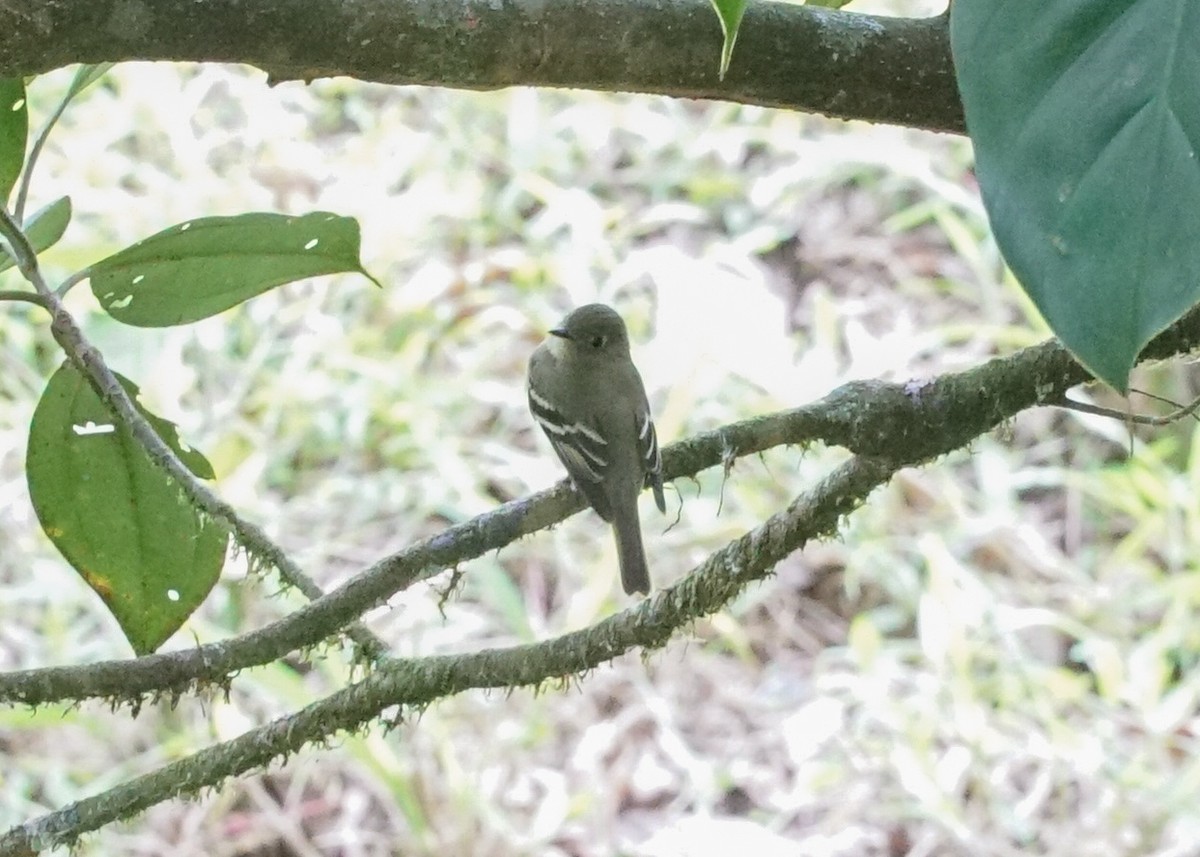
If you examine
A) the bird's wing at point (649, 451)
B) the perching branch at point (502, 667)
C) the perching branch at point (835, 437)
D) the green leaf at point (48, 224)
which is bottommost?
the bird's wing at point (649, 451)

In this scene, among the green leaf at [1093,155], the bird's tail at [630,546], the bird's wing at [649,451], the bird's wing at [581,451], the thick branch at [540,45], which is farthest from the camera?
the bird's tail at [630,546]

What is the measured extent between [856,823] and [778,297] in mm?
1759

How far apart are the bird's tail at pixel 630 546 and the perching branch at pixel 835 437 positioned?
855 millimetres

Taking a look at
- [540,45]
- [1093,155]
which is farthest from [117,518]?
[1093,155]

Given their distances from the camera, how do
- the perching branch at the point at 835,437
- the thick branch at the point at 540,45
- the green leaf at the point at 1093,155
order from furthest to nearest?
the perching branch at the point at 835,437, the thick branch at the point at 540,45, the green leaf at the point at 1093,155

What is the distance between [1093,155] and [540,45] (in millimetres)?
483

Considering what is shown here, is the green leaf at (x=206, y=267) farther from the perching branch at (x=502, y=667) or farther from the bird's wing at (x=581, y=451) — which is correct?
the bird's wing at (x=581, y=451)

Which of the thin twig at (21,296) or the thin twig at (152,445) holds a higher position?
the thin twig at (21,296)

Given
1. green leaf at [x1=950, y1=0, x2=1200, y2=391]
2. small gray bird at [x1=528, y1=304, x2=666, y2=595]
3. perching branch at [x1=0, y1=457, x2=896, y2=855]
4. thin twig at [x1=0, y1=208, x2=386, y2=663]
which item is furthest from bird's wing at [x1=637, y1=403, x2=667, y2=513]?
green leaf at [x1=950, y1=0, x2=1200, y2=391]

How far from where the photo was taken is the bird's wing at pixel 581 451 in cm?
204

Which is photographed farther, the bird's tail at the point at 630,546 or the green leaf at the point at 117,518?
the bird's tail at the point at 630,546

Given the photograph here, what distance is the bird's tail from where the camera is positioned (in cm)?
214

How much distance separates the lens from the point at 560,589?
3557mm

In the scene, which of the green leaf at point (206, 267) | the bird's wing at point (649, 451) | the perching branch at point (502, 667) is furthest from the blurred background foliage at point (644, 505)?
the green leaf at point (206, 267)
